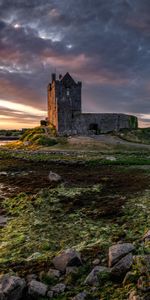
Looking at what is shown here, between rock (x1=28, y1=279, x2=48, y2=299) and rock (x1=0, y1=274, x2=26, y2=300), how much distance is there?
18cm

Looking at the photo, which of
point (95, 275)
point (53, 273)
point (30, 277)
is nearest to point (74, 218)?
point (53, 273)

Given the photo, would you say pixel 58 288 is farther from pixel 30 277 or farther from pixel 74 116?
pixel 74 116

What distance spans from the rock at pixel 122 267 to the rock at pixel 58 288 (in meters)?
1.26

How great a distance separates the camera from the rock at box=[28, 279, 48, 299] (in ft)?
23.5

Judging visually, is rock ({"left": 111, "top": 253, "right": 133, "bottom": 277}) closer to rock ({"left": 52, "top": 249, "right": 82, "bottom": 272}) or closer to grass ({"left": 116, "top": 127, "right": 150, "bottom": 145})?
rock ({"left": 52, "top": 249, "right": 82, "bottom": 272})

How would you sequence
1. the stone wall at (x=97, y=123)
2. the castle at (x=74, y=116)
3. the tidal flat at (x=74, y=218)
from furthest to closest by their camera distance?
the stone wall at (x=97, y=123) → the castle at (x=74, y=116) → the tidal flat at (x=74, y=218)

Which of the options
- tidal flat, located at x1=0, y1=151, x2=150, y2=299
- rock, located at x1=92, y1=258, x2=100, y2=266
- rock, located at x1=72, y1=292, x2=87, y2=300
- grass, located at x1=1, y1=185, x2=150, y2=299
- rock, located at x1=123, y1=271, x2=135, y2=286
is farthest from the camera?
grass, located at x1=1, y1=185, x2=150, y2=299

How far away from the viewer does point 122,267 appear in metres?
7.63

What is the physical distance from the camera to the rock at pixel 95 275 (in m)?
7.50

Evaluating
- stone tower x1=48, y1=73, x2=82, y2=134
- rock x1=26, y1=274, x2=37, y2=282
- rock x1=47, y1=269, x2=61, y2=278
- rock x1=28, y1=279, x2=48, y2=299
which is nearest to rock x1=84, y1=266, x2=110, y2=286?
rock x1=47, y1=269, x2=61, y2=278

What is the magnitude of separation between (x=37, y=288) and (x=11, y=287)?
608 millimetres

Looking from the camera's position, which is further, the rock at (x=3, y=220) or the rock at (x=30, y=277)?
the rock at (x=3, y=220)

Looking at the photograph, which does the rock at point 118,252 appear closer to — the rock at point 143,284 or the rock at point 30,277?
the rock at point 143,284

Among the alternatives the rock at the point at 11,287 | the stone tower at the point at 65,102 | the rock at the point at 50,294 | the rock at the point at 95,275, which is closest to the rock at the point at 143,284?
the rock at the point at 95,275
